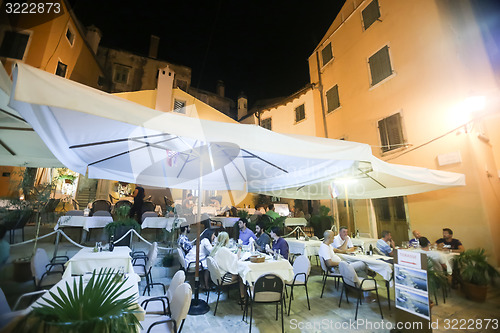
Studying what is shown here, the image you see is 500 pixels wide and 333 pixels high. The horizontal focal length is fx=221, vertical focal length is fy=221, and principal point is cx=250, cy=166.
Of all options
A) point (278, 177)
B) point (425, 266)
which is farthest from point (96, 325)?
point (278, 177)

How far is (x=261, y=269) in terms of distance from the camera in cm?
439

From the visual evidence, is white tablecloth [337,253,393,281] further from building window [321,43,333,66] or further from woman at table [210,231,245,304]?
building window [321,43,333,66]

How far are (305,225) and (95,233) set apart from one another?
9.02m

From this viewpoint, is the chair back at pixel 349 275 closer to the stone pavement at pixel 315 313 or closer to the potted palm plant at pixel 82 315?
the stone pavement at pixel 315 313

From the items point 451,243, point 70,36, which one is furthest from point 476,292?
point 70,36

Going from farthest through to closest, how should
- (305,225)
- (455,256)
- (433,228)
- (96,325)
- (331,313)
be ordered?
(305,225) → (433,228) → (455,256) → (331,313) → (96,325)

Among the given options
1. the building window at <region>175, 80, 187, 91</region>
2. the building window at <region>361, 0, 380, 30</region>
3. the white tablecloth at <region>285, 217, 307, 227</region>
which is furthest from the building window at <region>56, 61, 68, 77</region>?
the building window at <region>361, 0, 380, 30</region>

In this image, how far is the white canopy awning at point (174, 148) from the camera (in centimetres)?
220

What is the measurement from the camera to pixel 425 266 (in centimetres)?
329

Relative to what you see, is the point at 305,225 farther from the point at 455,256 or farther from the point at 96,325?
the point at 96,325

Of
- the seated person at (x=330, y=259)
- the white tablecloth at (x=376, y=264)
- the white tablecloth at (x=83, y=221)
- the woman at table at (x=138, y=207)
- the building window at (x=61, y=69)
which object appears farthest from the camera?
the building window at (x=61, y=69)

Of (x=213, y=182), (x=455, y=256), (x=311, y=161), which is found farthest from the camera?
(x=213, y=182)

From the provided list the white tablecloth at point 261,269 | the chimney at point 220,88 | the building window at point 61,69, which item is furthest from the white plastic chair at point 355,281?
the chimney at point 220,88

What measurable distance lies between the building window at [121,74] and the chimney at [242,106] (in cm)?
961
